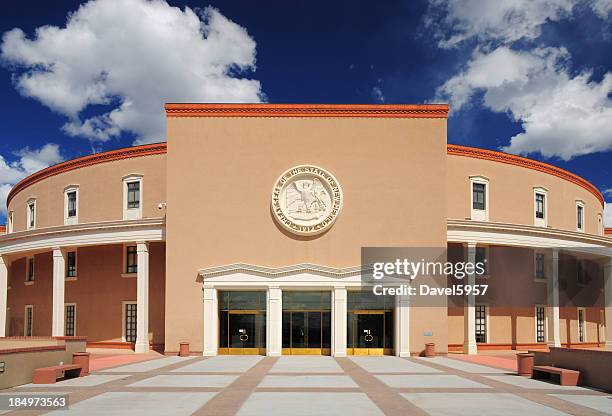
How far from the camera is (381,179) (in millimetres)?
31359

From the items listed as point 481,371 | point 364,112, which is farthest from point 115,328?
point 481,371

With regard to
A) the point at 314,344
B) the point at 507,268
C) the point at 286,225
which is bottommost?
the point at 314,344

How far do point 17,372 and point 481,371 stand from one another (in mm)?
17427

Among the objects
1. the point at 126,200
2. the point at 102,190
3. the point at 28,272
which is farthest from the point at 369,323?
the point at 28,272

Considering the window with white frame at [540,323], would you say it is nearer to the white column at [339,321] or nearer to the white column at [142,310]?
the white column at [339,321]

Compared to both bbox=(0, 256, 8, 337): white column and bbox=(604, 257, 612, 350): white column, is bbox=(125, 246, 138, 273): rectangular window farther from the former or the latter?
bbox=(604, 257, 612, 350): white column

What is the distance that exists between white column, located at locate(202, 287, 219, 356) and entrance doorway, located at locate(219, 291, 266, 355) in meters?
0.57

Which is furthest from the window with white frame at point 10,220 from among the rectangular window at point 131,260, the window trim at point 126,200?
the rectangular window at point 131,260

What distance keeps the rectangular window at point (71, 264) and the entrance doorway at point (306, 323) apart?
1637cm

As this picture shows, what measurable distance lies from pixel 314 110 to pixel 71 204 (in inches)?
761

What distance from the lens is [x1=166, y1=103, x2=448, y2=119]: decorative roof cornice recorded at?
3153 cm

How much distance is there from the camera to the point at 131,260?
36.6m

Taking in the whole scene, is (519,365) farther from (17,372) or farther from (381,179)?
(17,372)

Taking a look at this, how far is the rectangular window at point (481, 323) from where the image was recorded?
35.5m
